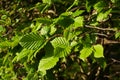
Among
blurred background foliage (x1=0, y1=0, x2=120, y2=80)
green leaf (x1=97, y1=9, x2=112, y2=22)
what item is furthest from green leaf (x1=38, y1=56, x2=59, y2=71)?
green leaf (x1=97, y1=9, x2=112, y2=22)

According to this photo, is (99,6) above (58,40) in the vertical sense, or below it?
above

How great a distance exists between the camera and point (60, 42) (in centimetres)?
154

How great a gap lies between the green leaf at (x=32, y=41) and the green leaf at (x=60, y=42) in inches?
2.5

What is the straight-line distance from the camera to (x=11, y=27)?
2.57 meters

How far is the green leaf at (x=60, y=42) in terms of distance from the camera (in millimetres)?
1537

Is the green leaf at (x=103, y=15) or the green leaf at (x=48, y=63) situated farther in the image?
the green leaf at (x=103, y=15)

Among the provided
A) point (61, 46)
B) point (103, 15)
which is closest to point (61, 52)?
point (61, 46)

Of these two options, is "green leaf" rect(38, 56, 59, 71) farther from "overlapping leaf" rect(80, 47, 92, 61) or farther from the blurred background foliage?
"overlapping leaf" rect(80, 47, 92, 61)

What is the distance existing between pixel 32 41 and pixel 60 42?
6.1 inches

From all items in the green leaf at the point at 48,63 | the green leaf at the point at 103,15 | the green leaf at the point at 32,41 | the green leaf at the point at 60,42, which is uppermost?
the green leaf at the point at 103,15

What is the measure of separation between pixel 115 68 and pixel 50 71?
3.70 feet

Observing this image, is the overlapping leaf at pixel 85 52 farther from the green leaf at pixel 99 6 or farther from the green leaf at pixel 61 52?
the green leaf at pixel 99 6

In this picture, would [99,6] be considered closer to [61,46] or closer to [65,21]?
[65,21]

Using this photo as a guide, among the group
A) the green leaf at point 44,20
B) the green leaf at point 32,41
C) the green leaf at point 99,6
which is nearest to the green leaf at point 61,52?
the green leaf at point 32,41
